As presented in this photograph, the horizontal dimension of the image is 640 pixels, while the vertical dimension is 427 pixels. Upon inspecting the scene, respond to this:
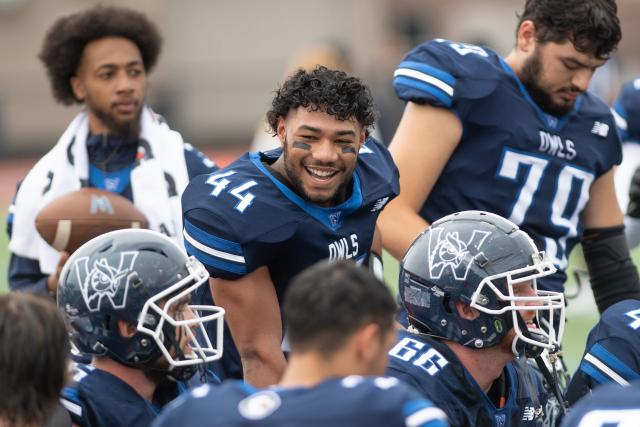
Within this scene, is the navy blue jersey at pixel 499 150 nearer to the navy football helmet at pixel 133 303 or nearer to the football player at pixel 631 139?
the football player at pixel 631 139

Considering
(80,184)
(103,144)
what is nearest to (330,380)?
(80,184)

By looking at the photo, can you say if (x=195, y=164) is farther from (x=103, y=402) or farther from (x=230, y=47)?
(x=230, y=47)

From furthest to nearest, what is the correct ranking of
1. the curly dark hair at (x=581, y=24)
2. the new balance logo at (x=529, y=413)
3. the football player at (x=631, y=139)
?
the football player at (x=631, y=139)
the curly dark hair at (x=581, y=24)
the new balance logo at (x=529, y=413)

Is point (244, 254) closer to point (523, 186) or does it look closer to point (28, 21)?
point (523, 186)

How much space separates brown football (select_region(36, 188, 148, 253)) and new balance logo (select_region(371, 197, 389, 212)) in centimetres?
98

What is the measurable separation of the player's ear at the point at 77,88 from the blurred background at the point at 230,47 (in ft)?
52.6

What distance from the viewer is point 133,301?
3.54 metres

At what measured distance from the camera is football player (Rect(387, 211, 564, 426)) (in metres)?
3.61

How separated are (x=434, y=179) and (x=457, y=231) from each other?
1.02 metres

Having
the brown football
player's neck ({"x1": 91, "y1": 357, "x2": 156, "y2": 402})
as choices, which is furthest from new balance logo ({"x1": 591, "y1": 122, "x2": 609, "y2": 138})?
player's neck ({"x1": 91, "y1": 357, "x2": 156, "y2": 402})

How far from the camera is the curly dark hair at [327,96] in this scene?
399cm

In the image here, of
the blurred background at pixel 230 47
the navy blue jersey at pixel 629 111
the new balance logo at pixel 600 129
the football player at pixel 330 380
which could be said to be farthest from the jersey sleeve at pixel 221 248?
the blurred background at pixel 230 47

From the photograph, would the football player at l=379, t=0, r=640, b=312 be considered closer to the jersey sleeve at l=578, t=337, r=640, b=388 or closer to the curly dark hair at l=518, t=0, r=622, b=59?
the curly dark hair at l=518, t=0, r=622, b=59

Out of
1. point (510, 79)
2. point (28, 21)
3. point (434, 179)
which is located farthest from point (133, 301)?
point (28, 21)
